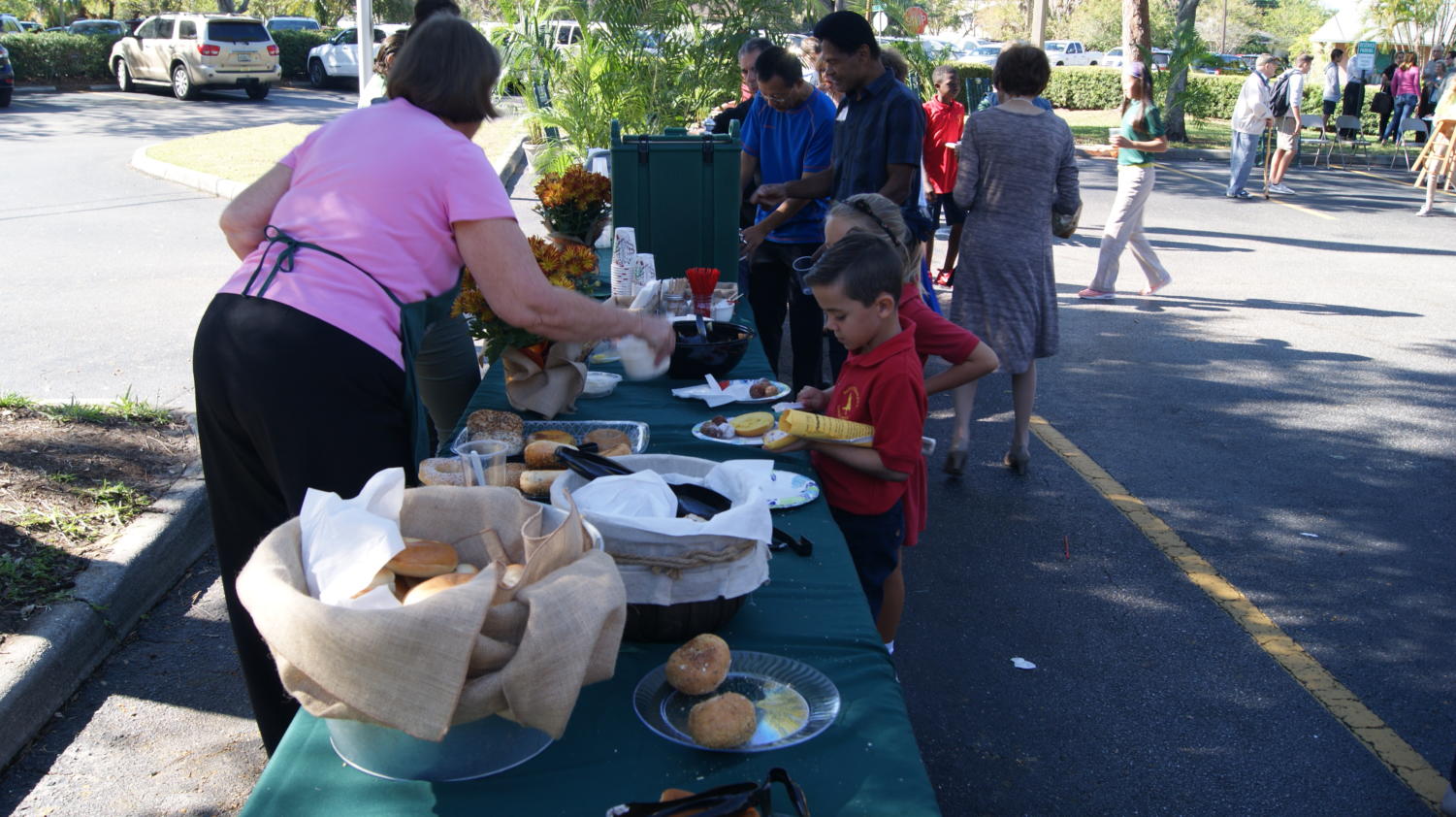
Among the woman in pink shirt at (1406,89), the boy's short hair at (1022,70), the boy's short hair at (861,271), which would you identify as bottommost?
the boy's short hair at (861,271)

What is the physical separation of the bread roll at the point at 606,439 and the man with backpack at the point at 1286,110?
14.9 metres

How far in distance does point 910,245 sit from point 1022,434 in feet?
6.69

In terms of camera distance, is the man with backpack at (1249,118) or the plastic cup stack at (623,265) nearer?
the plastic cup stack at (623,265)

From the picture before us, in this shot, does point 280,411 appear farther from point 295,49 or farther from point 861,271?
point 295,49

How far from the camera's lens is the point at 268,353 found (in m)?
2.09

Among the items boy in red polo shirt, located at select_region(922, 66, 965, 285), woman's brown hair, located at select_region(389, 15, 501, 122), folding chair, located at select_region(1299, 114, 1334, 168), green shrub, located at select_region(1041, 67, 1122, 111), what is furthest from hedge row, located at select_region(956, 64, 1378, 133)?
woman's brown hair, located at select_region(389, 15, 501, 122)

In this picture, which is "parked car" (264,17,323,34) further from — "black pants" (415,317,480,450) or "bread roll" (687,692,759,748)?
"bread roll" (687,692,759,748)

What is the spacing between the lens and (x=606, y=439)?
8.73 ft

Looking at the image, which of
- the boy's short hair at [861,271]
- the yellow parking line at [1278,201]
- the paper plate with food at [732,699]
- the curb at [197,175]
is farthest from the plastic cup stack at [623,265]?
the yellow parking line at [1278,201]

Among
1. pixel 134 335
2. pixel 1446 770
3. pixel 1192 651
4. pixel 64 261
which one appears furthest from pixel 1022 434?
pixel 64 261

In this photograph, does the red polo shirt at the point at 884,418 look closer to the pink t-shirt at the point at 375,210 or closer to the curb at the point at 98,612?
the pink t-shirt at the point at 375,210

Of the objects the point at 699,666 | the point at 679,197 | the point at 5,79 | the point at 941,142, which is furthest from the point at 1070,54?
the point at 699,666

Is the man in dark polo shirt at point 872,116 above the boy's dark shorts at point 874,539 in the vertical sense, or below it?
above

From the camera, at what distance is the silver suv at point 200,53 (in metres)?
24.6
